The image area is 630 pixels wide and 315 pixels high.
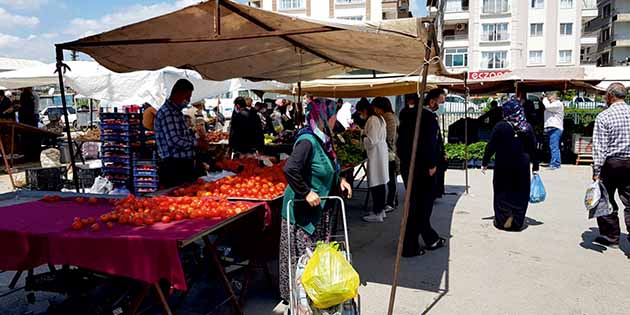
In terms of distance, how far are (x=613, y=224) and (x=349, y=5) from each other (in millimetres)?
44750

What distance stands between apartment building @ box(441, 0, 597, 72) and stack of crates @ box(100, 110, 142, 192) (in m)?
42.8

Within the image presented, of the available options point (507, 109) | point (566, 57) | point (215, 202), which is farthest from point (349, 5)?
point (215, 202)

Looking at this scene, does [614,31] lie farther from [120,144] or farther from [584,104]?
[120,144]

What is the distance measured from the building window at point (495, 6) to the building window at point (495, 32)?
1332 mm

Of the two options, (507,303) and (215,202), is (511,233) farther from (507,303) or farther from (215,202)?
(215,202)

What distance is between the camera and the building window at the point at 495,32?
47.3 meters

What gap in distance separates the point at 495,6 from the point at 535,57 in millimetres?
6770

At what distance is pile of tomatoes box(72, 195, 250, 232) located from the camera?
10.8 ft

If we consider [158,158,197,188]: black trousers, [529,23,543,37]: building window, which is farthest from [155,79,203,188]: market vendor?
[529,23,543,37]: building window

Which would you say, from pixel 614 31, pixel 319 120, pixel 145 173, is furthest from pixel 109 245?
pixel 614 31

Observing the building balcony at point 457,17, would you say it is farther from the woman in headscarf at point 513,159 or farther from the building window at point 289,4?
the woman in headscarf at point 513,159

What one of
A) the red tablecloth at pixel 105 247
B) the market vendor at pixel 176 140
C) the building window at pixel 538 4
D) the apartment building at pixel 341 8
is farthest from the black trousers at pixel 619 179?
the building window at pixel 538 4

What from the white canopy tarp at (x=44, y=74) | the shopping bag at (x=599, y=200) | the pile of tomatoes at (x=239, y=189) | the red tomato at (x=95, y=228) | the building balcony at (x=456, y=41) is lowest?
the shopping bag at (x=599, y=200)

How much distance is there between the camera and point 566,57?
4819cm
